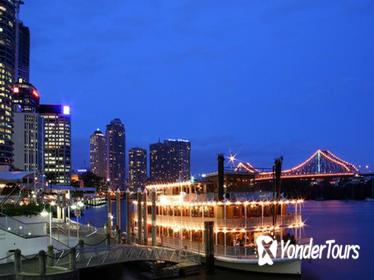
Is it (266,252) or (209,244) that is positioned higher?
(209,244)

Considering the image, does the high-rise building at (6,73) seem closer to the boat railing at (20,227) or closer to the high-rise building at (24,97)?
the high-rise building at (24,97)

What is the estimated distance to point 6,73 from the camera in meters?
153

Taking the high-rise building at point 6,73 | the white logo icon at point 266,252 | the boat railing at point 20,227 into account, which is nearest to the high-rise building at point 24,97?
the high-rise building at point 6,73

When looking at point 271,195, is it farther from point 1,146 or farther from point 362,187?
point 362,187

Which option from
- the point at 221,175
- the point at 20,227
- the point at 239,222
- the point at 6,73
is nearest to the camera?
the point at 20,227

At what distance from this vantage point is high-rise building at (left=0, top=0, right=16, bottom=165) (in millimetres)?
138250

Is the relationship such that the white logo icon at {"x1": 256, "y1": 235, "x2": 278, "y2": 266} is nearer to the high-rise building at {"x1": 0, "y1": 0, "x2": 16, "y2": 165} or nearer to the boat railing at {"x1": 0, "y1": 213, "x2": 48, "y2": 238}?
the boat railing at {"x1": 0, "y1": 213, "x2": 48, "y2": 238}

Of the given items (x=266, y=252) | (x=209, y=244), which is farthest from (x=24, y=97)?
(x=266, y=252)

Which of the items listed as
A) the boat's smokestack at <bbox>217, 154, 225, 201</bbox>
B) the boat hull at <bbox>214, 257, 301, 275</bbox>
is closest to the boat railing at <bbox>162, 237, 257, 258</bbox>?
the boat hull at <bbox>214, 257, 301, 275</bbox>

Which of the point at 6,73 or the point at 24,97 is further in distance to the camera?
the point at 24,97

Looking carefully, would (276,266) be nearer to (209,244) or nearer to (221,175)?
(209,244)

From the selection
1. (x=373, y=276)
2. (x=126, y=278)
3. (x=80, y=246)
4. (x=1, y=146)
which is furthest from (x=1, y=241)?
(x=1, y=146)

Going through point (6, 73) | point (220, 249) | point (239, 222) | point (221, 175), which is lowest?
point (220, 249)

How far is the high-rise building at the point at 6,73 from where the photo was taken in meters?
138
